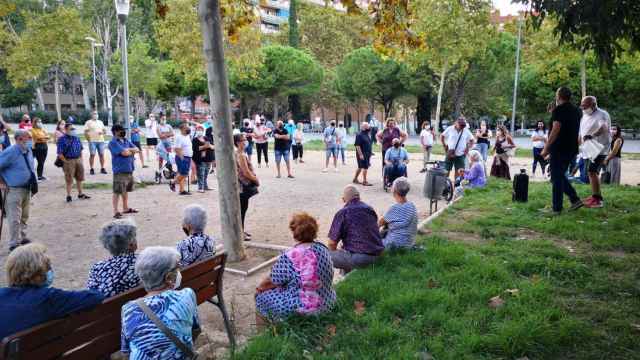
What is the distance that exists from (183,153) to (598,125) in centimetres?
901

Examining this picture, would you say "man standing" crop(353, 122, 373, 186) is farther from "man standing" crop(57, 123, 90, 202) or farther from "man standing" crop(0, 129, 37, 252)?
"man standing" crop(0, 129, 37, 252)

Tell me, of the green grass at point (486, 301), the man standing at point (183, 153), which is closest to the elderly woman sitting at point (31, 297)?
the green grass at point (486, 301)

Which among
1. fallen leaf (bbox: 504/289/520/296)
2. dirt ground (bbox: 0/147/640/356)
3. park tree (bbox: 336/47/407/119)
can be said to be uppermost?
park tree (bbox: 336/47/407/119)

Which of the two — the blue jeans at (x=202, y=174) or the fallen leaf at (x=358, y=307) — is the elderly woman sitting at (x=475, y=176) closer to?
the blue jeans at (x=202, y=174)

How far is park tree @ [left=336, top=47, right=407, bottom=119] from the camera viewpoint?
4501 centimetres

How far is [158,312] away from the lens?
9.57ft

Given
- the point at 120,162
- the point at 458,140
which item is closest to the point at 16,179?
the point at 120,162

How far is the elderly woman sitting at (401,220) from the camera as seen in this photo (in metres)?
5.82

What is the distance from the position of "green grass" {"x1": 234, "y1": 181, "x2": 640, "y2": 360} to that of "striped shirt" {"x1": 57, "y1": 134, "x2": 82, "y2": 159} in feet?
26.7

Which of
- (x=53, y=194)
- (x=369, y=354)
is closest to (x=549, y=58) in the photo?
(x=53, y=194)

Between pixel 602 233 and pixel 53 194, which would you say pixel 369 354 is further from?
pixel 53 194

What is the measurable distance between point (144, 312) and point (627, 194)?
9.70 metres

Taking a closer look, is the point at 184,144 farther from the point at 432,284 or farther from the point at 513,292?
the point at 513,292

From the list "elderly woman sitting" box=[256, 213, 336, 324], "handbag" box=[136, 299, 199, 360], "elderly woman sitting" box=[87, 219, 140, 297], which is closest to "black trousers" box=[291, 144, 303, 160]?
"elderly woman sitting" box=[256, 213, 336, 324]
